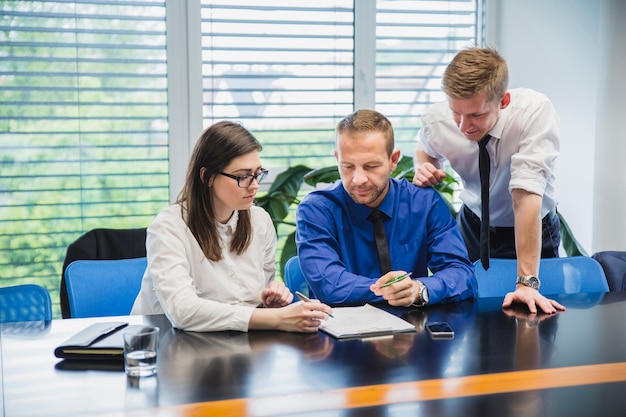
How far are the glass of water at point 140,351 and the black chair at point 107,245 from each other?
1525 mm

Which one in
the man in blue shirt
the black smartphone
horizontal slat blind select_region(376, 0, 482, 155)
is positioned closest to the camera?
the black smartphone

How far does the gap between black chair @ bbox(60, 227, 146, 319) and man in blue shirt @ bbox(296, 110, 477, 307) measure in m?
1.00

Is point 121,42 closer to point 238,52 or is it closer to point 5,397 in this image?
point 238,52

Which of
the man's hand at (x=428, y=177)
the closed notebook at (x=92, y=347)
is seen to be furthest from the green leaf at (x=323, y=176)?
the closed notebook at (x=92, y=347)

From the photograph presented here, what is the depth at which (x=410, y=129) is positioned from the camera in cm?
416

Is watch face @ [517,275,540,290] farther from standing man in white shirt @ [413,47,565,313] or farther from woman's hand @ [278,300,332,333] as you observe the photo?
woman's hand @ [278,300,332,333]

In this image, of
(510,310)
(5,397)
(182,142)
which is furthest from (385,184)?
(182,142)

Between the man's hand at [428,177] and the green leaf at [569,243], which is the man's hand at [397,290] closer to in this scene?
the man's hand at [428,177]

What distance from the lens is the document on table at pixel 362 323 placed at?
1.91m

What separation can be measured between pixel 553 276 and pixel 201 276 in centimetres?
131

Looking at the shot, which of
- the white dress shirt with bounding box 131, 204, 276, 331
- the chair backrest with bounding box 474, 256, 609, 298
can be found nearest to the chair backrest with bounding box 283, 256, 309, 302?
the white dress shirt with bounding box 131, 204, 276, 331

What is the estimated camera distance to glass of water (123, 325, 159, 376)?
158cm

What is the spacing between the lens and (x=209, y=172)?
7.38 ft

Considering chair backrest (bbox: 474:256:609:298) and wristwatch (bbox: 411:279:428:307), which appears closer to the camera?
wristwatch (bbox: 411:279:428:307)
